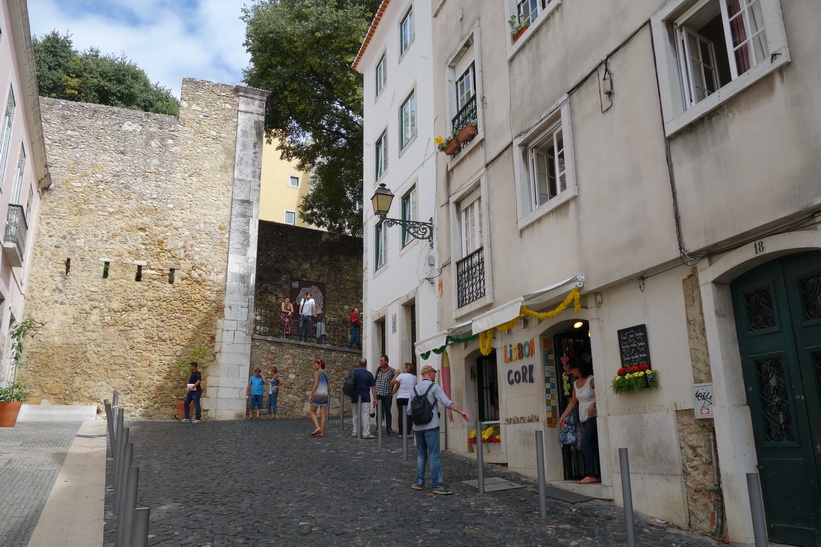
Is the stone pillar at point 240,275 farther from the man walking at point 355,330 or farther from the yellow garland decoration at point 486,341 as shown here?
the yellow garland decoration at point 486,341

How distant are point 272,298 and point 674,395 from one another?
1629 centimetres

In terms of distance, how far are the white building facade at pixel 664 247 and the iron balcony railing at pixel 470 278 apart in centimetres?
7

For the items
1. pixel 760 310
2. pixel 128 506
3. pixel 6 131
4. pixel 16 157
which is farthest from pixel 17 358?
pixel 760 310

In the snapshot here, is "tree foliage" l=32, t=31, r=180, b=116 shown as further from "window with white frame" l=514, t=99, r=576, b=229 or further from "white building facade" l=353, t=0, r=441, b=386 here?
"window with white frame" l=514, t=99, r=576, b=229

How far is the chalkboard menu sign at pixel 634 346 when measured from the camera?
7.12m

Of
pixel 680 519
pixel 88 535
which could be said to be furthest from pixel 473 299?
pixel 88 535

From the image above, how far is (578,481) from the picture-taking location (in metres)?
8.39

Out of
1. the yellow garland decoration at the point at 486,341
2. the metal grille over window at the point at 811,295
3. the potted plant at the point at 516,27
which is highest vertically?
the potted plant at the point at 516,27

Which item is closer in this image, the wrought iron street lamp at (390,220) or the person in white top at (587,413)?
the person in white top at (587,413)

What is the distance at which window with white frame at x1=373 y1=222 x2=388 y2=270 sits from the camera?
640 inches

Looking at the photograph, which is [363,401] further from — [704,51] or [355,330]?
[355,330]

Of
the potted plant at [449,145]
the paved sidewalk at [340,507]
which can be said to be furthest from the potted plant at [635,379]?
the potted plant at [449,145]

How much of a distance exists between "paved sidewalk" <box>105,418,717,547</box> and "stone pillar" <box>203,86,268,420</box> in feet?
25.0

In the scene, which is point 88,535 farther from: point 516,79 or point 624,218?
point 516,79
